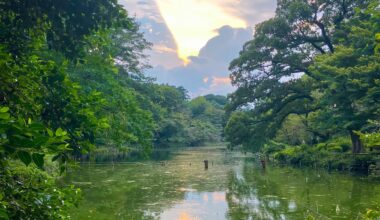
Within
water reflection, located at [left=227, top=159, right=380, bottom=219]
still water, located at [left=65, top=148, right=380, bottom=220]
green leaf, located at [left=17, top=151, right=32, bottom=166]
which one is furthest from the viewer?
still water, located at [left=65, top=148, right=380, bottom=220]

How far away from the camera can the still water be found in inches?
444

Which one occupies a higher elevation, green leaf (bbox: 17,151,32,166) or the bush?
green leaf (bbox: 17,151,32,166)

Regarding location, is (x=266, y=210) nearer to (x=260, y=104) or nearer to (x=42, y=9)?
(x=42, y=9)

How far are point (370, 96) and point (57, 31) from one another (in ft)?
52.0

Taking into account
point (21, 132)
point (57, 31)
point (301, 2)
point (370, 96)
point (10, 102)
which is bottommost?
point (21, 132)

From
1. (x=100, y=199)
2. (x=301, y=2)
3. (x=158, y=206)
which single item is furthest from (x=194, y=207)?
(x=301, y=2)

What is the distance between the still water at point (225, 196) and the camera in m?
11.3

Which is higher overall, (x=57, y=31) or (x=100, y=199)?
(x=57, y=31)

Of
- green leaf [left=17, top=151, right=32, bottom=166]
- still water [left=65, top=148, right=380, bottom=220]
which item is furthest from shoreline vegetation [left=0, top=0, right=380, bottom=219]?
still water [left=65, top=148, right=380, bottom=220]

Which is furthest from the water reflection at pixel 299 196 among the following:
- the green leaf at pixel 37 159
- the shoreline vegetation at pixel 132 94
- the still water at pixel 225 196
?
the green leaf at pixel 37 159

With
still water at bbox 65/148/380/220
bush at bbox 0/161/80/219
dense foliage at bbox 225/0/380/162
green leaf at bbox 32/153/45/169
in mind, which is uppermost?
dense foliage at bbox 225/0/380/162

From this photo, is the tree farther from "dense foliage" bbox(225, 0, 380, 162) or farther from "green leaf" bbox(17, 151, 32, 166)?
"green leaf" bbox(17, 151, 32, 166)

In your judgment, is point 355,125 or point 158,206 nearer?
point 158,206

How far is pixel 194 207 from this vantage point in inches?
491
